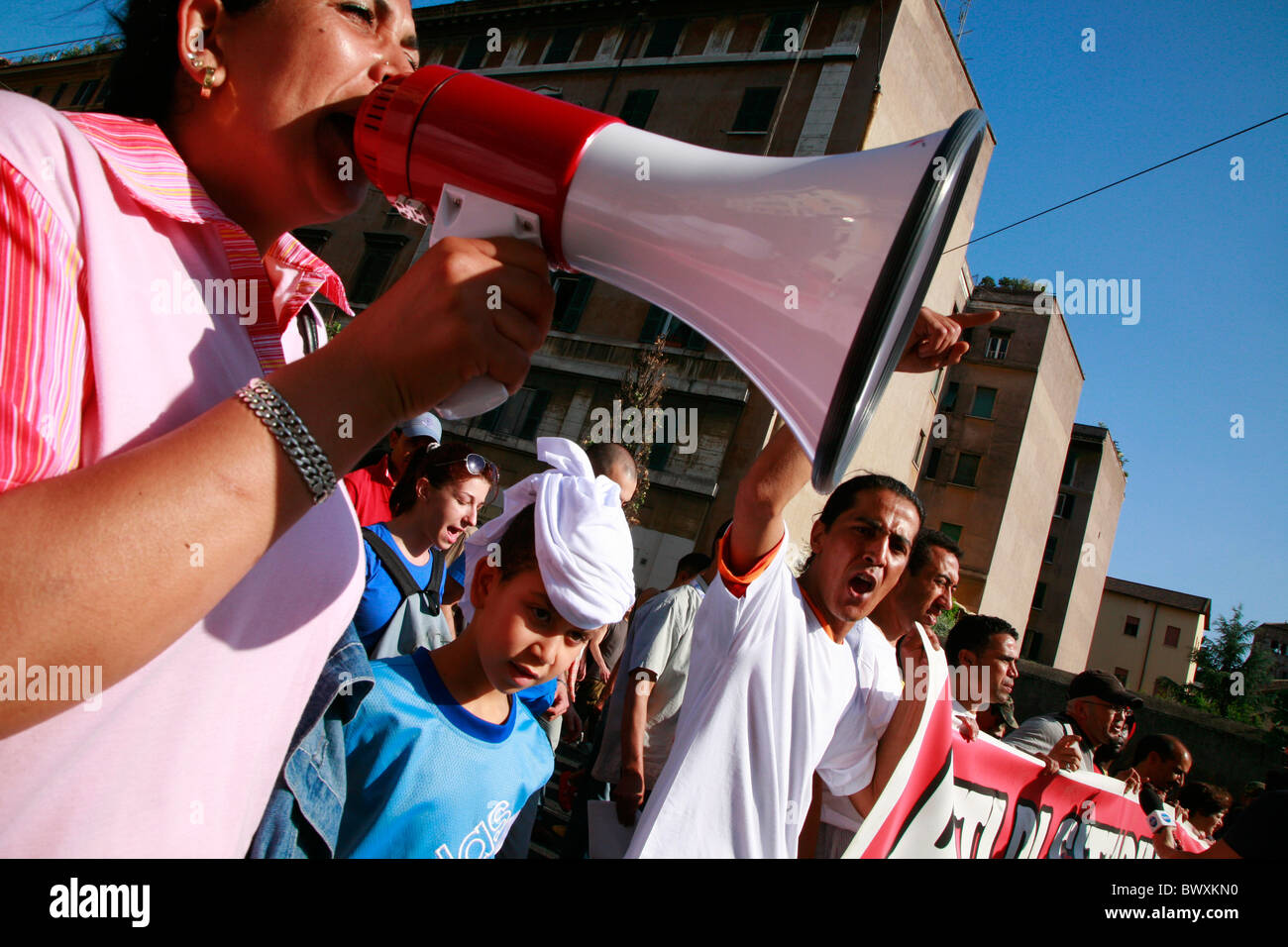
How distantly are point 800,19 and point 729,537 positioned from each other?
718 inches

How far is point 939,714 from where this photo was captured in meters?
2.25

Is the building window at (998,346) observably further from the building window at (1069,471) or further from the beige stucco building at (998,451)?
the building window at (1069,471)

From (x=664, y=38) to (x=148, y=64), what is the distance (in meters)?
20.4

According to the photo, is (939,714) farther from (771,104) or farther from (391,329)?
(771,104)

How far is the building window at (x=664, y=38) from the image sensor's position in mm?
18328

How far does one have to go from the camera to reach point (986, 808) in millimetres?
2822

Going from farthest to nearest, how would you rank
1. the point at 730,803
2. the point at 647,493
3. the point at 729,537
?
the point at 647,493 → the point at 729,537 → the point at 730,803

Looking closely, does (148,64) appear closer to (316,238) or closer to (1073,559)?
(316,238)

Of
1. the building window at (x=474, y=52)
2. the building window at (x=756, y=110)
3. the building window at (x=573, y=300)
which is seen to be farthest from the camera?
the building window at (x=474, y=52)

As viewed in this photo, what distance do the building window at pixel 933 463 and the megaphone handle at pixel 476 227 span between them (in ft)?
89.8

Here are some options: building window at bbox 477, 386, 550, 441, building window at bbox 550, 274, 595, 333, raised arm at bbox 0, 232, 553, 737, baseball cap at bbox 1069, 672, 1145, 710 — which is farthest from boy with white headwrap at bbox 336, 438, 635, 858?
building window at bbox 550, 274, 595, 333

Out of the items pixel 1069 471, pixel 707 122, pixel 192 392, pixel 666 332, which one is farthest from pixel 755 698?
pixel 1069 471

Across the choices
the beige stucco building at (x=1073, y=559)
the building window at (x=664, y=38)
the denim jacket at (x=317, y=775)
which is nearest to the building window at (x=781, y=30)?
the building window at (x=664, y=38)
